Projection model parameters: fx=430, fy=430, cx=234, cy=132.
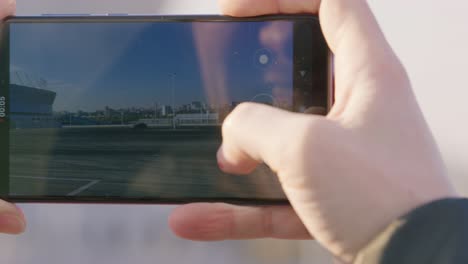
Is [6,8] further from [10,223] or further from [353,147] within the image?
[353,147]

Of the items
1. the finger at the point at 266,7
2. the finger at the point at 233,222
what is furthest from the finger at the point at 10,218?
the finger at the point at 266,7

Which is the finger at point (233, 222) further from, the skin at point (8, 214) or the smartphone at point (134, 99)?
the skin at point (8, 214)

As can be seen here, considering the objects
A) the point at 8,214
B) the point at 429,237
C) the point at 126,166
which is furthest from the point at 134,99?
the point at 429,237

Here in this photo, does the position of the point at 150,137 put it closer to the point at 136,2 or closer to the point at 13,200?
the point at 13,200

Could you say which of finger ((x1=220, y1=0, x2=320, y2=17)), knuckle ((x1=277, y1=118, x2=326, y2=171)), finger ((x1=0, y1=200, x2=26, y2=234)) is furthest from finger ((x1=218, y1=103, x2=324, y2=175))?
finger ((x1=0, y1=200, x2=26, y2=234))

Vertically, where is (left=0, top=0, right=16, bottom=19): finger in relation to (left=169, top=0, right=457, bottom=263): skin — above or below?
above

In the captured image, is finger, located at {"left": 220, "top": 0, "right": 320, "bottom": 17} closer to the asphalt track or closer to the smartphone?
the smartphone
